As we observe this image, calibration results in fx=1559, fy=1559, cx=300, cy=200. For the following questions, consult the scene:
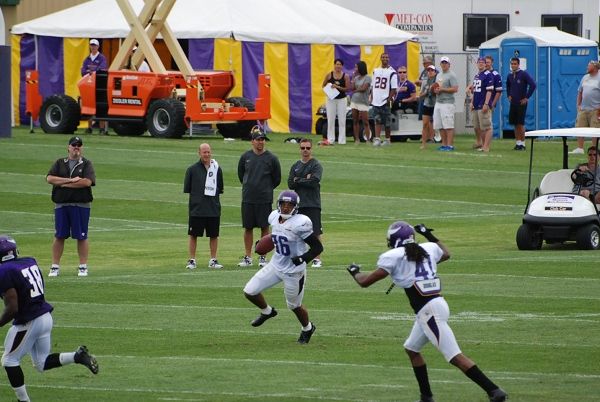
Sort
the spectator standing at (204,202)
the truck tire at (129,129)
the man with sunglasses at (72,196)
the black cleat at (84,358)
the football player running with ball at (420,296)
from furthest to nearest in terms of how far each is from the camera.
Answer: the truck tire at (129,129), the spectator standing at (204,202), the man with sunglasses at (72,196), the black cleat at (84,358), the football player running with ball at (420,296)

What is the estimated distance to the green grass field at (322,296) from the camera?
13.7m

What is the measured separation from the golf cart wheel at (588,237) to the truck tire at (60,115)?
17531mm

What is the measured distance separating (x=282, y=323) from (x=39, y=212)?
11.7 meters

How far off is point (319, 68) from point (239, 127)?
3419mm

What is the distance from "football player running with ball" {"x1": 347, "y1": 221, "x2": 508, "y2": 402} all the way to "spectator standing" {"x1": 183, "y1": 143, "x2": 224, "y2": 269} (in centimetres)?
900

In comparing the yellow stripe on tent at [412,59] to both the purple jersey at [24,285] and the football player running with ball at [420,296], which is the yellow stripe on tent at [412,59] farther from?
the purple jersey at [24,285]

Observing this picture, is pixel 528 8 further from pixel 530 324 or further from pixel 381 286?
pixel 530 324

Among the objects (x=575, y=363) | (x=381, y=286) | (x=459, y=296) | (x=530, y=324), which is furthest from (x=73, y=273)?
(x=575, y=363)

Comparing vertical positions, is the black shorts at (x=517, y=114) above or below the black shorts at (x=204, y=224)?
above

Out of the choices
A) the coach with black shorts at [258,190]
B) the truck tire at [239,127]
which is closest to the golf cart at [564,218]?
the coach with black shorts at [258,190]

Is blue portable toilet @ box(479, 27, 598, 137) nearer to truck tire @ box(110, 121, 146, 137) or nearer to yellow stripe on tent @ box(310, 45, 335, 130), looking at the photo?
yellow stripe on tent @ box(310, 45, 335, 130)

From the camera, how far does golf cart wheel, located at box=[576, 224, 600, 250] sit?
75.0ft

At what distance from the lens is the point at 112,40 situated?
4328 cm

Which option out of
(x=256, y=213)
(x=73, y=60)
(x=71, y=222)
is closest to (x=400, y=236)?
(x=71, y=222)
